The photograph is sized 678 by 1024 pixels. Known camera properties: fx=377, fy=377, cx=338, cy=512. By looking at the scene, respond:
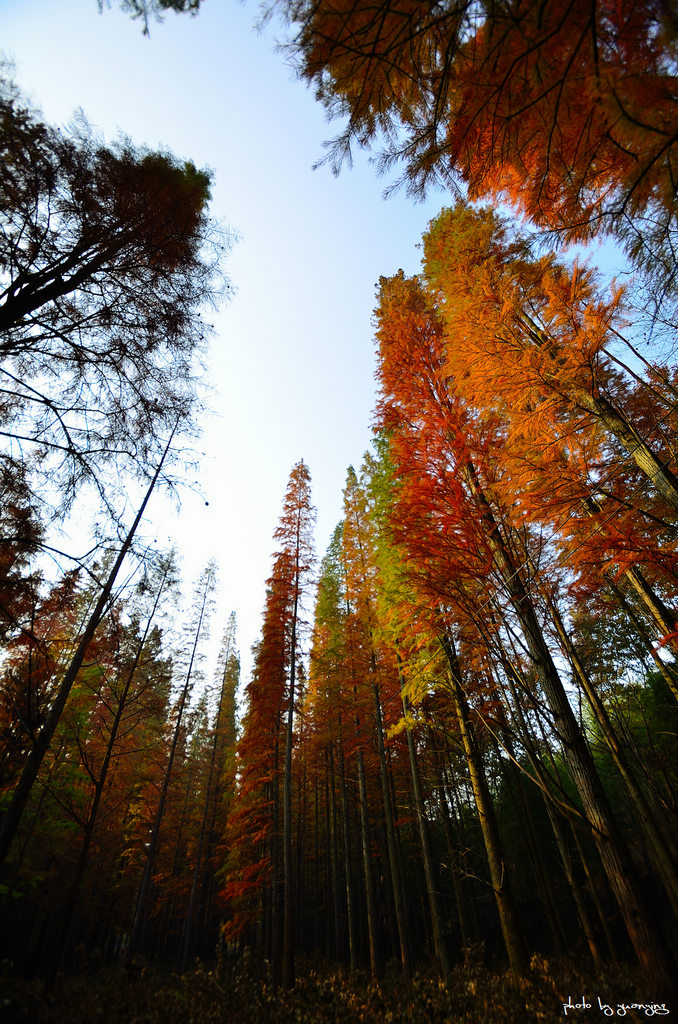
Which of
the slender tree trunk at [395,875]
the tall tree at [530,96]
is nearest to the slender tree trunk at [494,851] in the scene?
the slender tree trunk at [395,875]

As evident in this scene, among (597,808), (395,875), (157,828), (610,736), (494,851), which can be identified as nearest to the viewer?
(597,808)

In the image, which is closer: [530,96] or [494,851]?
[530,96]

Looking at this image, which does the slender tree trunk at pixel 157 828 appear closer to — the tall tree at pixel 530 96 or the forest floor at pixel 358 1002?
the forest floor at pixel 358 1002

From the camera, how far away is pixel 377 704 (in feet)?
36.5

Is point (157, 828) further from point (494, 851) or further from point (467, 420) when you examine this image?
point (467, 420)

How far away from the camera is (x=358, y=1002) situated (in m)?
6.41

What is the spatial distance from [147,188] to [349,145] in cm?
258

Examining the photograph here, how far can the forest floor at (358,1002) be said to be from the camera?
4.43 m

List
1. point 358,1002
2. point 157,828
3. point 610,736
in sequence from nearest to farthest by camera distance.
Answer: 1. point 358,1002
2. point 610,736
3. point 157,828

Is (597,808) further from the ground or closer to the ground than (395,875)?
further from the ground

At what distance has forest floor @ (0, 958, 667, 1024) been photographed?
14.5ft

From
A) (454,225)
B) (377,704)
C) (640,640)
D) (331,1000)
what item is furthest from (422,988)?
(454,225)

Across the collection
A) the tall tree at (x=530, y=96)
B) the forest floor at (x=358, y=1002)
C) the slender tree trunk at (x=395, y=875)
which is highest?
the tall tree at (x=530, y=96)

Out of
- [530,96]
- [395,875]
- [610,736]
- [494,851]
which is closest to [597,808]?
[494,851]
